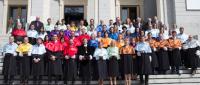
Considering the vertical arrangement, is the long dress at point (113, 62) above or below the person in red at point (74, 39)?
below

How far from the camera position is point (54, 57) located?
46.6ft

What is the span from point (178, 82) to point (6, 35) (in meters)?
11.7

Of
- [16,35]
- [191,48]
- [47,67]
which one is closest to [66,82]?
[47,67]

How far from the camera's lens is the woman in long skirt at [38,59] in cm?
1414

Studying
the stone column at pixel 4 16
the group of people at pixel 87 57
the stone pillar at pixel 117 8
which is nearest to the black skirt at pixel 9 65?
the group of people at pixel 87 57

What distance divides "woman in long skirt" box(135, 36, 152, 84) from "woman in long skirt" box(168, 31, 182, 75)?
1.38 meters

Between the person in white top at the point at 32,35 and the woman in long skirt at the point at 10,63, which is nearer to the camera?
the woman in long skirt at the point at 10,63

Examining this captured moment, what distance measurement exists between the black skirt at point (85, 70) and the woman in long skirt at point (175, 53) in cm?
349

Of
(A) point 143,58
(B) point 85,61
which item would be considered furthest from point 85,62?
(A) point 143,58

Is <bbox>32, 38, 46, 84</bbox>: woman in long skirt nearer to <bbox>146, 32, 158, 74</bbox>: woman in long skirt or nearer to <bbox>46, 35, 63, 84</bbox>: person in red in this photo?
<bbox>46, 35, 63, 84</bbox>: person in red

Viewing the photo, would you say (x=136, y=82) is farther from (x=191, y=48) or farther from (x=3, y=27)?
(x=3, y=27)

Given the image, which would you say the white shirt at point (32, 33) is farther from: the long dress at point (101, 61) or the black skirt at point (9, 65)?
the long dress at point (101, 61)

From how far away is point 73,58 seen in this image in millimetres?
14305

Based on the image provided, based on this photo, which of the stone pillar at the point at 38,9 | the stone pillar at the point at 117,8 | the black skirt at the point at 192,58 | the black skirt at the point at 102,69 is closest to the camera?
the black skirt at the point at 102,69
